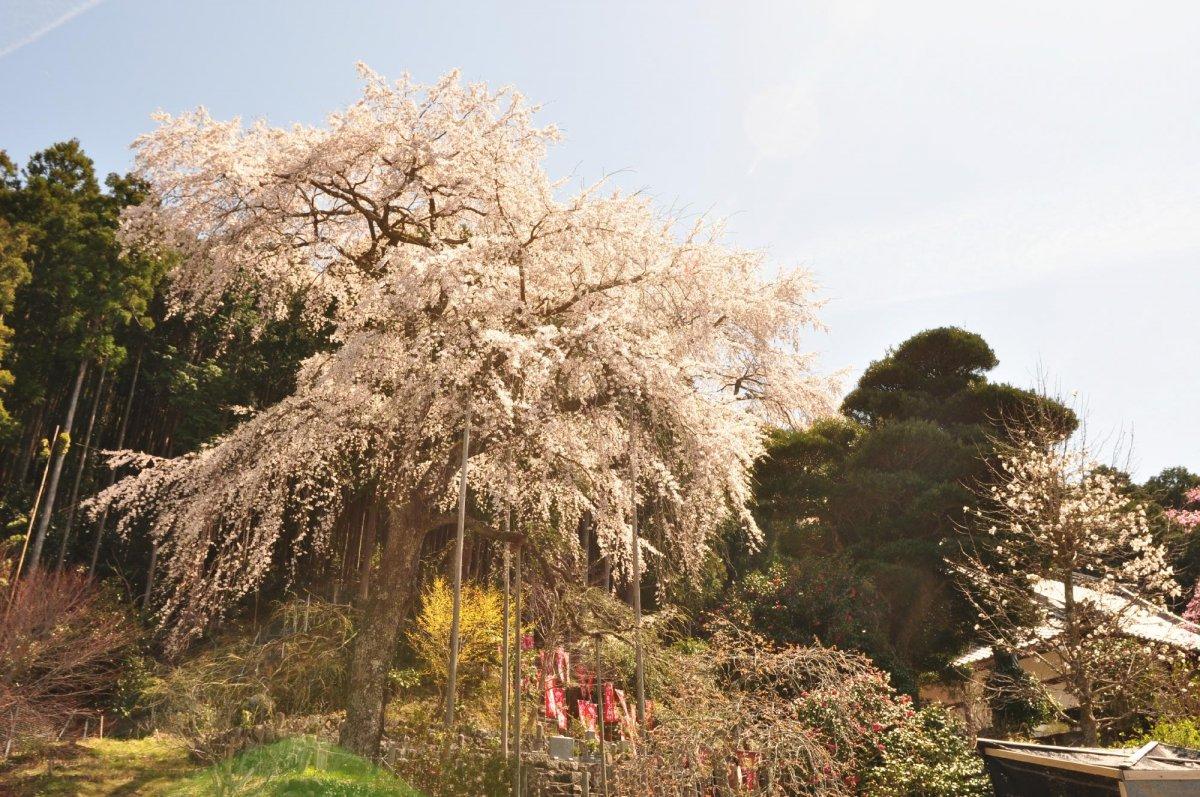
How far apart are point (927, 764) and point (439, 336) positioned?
6153 millimetres

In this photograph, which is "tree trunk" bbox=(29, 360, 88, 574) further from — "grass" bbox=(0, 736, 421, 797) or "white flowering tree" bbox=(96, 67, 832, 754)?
"white flowering tree" bbox=(96, 67, 832, 754)

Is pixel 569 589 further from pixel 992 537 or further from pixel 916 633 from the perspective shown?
pixel 992 537

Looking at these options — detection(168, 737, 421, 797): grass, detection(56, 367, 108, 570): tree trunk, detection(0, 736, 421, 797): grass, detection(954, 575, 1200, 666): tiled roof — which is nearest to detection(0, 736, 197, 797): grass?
detection(0, 736, 421, 797): grass

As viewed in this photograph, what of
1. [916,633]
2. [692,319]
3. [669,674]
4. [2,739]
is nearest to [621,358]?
[692,319]

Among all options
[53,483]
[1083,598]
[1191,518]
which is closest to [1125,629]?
[1083,598]

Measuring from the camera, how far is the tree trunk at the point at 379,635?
24.7ft

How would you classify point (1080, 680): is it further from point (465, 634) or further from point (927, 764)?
point (465, 634)

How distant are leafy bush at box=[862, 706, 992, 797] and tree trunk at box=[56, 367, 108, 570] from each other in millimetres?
14179

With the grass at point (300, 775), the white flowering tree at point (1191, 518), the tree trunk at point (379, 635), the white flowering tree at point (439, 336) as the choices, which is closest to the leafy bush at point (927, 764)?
the white flowering tree at point (439, 336)

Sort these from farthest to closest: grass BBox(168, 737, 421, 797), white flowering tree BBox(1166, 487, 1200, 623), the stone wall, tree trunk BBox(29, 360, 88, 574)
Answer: white flowering tree BBox(1166, 487, 1200, 623) < tree trunk BBox(29, 360, 88, 574) < the stone wall < grass BBox(168, 737, 421, 797)

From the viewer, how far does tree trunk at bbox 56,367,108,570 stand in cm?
1476

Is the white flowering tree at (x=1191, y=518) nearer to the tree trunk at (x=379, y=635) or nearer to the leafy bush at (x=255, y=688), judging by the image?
the tree trunk at (x=379, y=635)

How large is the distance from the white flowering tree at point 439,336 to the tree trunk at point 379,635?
0.8 inches

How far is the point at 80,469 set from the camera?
52.1 feet
